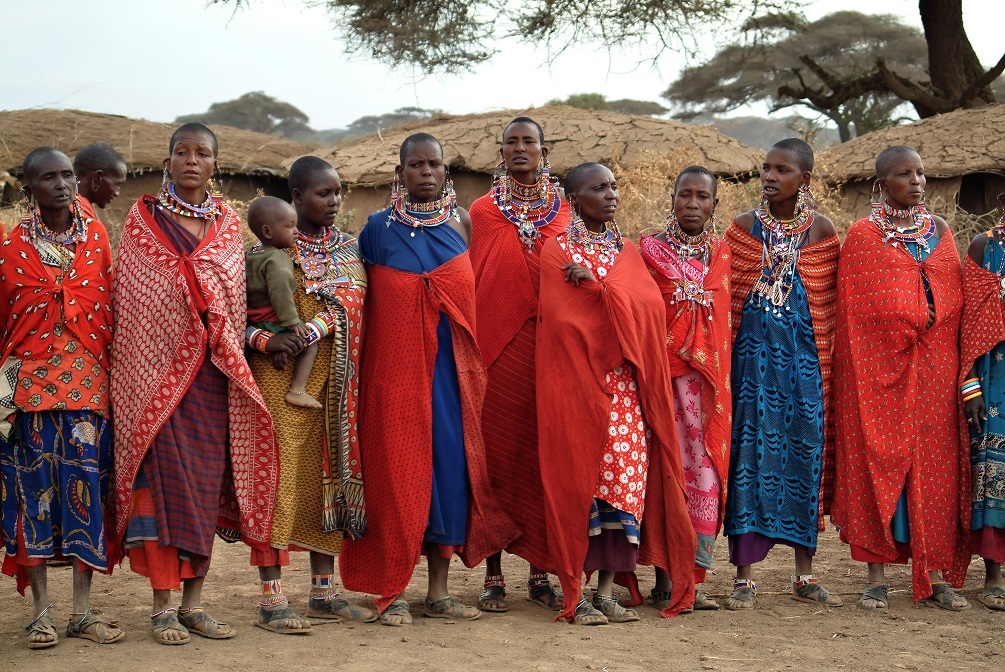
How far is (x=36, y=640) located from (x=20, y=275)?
1.49 meters

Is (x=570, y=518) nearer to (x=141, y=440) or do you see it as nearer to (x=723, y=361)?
(x=723, y=361)

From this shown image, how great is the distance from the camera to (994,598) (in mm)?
5621

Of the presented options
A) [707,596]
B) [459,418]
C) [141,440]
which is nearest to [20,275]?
[141,440]

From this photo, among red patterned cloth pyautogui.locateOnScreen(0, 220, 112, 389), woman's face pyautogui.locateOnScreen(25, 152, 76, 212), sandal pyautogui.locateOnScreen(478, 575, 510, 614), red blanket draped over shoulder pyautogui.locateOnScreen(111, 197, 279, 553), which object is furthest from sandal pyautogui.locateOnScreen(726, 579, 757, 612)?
woman's face pyautogui.locateOnScreen(25, 152, 76, 212)

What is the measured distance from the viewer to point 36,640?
463 cm

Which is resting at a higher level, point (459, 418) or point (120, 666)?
point (459, 418)

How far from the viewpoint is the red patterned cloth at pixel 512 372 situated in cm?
548

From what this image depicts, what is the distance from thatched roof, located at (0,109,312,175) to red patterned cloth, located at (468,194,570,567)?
32.8ft

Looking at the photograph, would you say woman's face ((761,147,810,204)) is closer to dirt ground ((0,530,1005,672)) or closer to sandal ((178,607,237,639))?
dirt ground ((0,530,1005,672))

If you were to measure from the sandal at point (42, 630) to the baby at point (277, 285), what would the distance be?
133cm

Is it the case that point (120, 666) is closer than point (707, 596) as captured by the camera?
Yes

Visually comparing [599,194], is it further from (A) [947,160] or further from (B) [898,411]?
(A) [947,160]

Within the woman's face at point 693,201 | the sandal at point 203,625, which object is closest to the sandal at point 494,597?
the sandal at point 203,625

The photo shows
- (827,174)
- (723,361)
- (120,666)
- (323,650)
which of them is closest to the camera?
(120,666)
